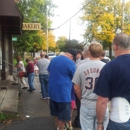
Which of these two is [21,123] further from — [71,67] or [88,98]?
[88,98]

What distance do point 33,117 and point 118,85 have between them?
14.3 feet

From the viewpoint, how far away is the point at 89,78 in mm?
3484

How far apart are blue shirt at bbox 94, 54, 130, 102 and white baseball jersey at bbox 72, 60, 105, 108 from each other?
946 millimetres

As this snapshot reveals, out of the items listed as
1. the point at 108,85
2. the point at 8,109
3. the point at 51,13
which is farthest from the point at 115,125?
the point at 51,13

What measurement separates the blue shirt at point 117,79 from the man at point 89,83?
0.95 metres

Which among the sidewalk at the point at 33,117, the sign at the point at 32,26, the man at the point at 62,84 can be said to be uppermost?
the sign at the point at 32,26

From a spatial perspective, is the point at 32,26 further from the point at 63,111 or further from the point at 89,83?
the point at 89,83

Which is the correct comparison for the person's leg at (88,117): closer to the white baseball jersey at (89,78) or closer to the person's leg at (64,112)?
the white baseball jersey at (89,78)

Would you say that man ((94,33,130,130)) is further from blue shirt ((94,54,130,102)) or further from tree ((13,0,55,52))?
tree ((13,0,55,52))

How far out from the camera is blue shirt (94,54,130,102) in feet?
8.01

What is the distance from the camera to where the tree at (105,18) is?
116ft

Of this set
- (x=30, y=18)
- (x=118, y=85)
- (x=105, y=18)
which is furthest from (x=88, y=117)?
(x=105, y=18)

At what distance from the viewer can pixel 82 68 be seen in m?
3.52

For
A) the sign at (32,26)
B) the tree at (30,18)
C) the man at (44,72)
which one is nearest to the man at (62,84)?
the man at (44,72)
